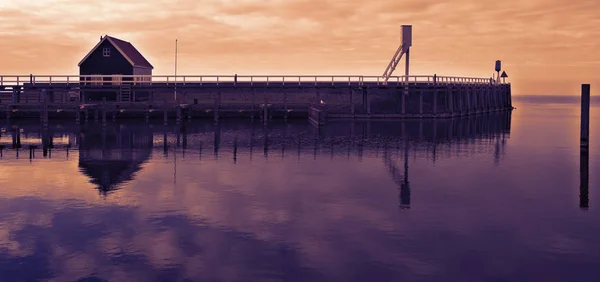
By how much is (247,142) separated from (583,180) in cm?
1778

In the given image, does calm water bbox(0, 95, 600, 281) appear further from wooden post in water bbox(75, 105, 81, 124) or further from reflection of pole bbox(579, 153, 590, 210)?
wooden post in water bbox(75, 105, 81, 124)

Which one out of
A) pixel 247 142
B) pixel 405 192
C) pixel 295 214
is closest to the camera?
pixel 295 214

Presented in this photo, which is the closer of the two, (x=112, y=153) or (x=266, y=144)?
(x=112, y=153)

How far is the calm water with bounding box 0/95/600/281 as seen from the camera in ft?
37.0

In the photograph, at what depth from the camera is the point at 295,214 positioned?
1561 cm

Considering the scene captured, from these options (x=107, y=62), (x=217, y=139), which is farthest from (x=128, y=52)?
(x=217, y=139)

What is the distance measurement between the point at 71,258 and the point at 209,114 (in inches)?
1674

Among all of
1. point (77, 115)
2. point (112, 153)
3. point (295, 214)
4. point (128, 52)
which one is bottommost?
point (295, 214)

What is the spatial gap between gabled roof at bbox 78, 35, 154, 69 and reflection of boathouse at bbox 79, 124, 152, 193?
50.3ft

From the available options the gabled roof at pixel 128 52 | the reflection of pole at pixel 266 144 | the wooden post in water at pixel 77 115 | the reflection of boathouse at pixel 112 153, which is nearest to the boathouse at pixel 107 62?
the gabled roof at pixel 128 52

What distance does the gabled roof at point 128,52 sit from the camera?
2162 inches

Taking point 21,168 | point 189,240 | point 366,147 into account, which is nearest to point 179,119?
point 366,147

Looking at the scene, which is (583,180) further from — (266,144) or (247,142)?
(247,142)

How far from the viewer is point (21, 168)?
78.0 feet
